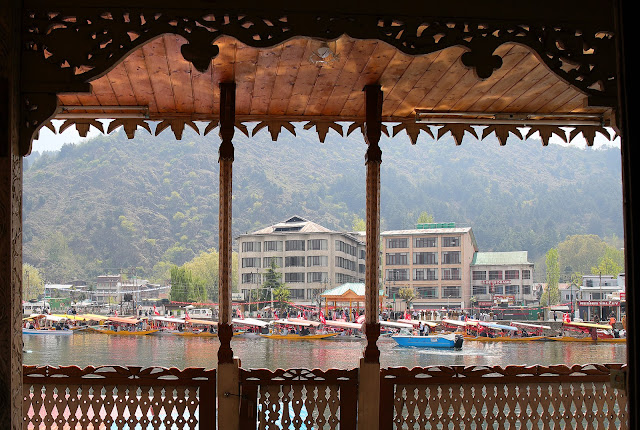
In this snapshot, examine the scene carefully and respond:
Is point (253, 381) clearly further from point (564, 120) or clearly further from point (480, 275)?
point (480, 275)

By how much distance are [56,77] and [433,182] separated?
38971mm

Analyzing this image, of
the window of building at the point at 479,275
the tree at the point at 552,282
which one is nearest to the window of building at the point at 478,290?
the window of building at the point at 479,275

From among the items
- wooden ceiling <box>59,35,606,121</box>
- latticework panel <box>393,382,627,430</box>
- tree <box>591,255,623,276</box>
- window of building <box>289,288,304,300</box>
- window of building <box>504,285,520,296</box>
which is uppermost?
wooden ceiling <box>59,35,606,121</box>

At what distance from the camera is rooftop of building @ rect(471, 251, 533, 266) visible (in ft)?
90.9

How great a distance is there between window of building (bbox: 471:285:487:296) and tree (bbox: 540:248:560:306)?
2.52 m

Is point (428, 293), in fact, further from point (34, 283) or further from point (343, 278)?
point (34, 283)

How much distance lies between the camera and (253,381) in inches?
169

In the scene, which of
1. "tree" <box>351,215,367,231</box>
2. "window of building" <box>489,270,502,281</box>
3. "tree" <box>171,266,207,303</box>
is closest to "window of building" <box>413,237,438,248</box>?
"window of building" <box>489,270,502,281</box>

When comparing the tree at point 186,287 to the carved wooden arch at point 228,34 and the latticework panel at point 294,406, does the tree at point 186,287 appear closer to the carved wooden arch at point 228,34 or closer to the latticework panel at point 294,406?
the latticework panel at point 294,406

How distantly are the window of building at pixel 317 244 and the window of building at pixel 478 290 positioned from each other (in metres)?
6.19

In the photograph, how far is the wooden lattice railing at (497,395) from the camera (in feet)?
14.3

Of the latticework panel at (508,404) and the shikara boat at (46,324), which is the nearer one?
the latticework panel at (508,404)

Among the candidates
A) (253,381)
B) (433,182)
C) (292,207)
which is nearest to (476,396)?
(253,381)

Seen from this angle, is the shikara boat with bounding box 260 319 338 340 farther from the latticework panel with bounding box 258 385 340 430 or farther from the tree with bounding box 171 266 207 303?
the latticework panel with bounding box 258 385 340 430
